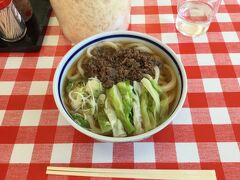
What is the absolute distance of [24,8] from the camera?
99cm

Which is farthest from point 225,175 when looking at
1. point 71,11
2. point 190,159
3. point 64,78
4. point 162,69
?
point 71,11

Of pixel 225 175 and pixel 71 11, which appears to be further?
pixel 71 11

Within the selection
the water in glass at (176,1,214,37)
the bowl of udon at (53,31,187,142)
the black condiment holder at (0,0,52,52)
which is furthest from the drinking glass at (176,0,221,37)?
the black condiment holder at (0,0,52,52)

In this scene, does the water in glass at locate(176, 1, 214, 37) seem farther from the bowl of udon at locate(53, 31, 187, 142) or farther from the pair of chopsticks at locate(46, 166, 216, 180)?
the pair of chopsticks at locate(46, 166, 216, 180)

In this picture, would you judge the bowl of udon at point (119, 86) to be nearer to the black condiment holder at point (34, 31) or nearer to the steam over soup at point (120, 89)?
the steam over soup at point (120, 89)

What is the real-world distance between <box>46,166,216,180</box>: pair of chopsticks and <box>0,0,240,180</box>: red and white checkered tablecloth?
0.07 feet

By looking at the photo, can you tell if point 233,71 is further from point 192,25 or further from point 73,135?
point 73,135

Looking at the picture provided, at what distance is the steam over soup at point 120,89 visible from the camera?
0.65 meters

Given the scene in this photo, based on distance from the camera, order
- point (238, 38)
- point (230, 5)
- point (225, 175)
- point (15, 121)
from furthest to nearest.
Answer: point (230, 5)
point (238, 38)
point (15, 121)
point (225, 175)

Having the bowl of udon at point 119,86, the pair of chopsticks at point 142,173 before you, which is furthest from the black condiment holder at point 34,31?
the pair of chopsticks at point 142,173

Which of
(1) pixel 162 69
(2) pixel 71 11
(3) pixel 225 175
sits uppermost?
(2) pixel 71 11

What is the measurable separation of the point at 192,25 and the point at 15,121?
2.12 feet

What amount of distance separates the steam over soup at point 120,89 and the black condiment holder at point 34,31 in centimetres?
25

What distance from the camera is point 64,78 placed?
73 cm
